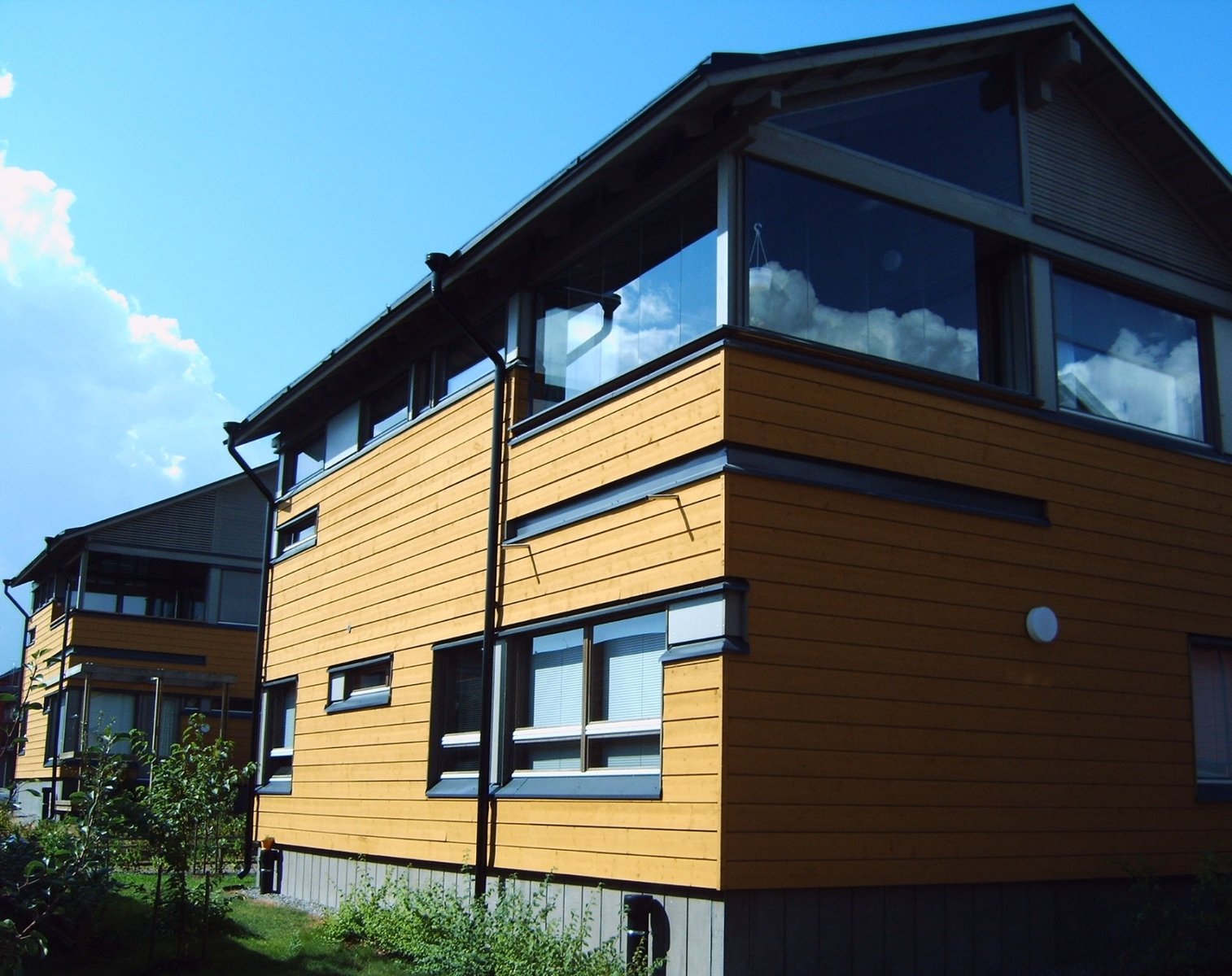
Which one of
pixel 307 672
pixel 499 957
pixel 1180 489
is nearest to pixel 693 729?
pixel 499 957

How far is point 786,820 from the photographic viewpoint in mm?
8961

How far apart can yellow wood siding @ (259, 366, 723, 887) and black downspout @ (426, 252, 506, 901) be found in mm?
161

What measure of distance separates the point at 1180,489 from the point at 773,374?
201 inches

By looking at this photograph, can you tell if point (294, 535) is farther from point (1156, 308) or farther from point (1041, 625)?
point (1156, 308)

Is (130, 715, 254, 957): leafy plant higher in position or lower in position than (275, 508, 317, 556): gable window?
lower

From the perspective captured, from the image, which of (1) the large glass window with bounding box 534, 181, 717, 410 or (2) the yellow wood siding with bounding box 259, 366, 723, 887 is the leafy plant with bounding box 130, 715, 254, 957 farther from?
(1) the large glass window with bounding box 534, 181, 717, 410

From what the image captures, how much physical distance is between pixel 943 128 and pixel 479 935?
7.84 meters

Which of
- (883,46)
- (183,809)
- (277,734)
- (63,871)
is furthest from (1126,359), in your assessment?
(277,734)

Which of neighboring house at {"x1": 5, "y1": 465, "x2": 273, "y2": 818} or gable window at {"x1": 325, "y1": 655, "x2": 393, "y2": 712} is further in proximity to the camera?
neighboring house at {"x1": 5, "y1": 465, "x2": 273, "y2": 818}

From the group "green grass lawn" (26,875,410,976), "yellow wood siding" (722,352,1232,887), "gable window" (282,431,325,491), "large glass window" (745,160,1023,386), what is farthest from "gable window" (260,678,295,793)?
"large glass window" (745,160,1023,386)

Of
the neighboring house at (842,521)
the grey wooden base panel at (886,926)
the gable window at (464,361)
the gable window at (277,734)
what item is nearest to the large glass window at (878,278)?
the neighboring house at (842,521)

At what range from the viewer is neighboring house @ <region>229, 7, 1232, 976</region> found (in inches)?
365

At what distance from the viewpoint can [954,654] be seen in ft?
33.4

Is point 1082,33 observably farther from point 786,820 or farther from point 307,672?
point 307,672
